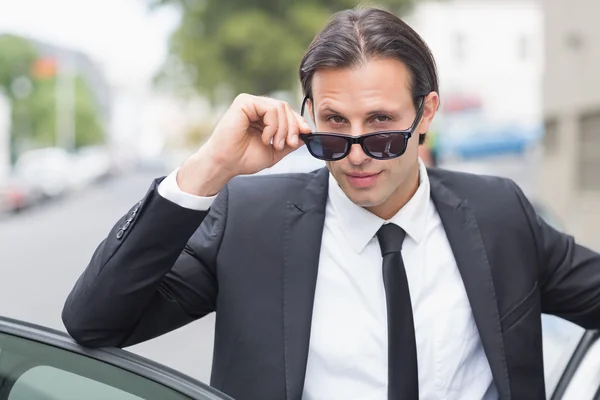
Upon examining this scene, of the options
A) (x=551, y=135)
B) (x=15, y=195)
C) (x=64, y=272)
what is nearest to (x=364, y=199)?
(x=64, y=272)

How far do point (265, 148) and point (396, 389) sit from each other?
55cm

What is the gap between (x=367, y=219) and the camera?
202 centimetres

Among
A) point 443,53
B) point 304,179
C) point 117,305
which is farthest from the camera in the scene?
point 443,53

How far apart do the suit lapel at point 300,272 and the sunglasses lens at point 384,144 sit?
0.25m

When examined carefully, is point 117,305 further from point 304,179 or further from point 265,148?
point 304,179

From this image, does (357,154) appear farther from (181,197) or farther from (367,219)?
(181,197)

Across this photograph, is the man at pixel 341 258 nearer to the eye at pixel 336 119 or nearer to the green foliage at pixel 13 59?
the eye at pixel 336 119

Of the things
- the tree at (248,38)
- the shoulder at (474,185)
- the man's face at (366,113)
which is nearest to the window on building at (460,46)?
the tree at (248,38)

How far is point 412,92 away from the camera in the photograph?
1947 mm

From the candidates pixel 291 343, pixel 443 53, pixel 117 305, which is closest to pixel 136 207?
pixel 117 305

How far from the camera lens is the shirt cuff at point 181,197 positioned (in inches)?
70.1

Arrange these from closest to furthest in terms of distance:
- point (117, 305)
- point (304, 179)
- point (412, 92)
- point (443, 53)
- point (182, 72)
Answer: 1. point (117, 305)
2. point (412, 92)
3. point (304, 179)
4. point (182, 72)
5. point (443, 53)

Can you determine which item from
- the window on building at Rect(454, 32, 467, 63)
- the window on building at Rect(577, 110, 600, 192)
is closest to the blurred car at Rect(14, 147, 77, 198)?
the window on building at Rect(454, 32, 467, 63)

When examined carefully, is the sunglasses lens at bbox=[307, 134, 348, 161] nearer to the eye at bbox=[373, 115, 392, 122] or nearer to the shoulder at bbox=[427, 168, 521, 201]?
the eye at bbox=[373, 115, 392, 122]
